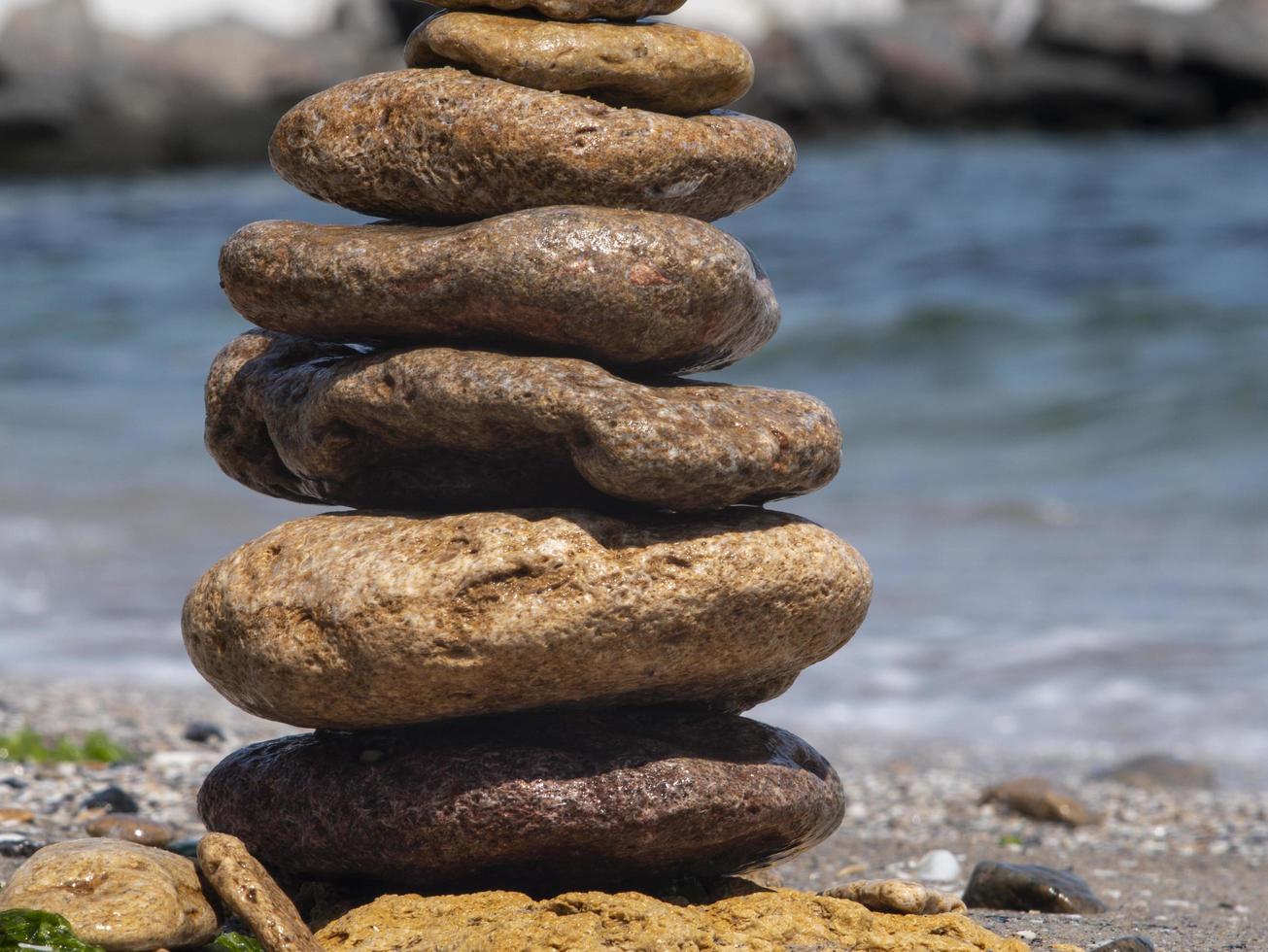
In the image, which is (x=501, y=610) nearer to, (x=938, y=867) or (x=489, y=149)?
(x=489, y=149)

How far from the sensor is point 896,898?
4.66 metres

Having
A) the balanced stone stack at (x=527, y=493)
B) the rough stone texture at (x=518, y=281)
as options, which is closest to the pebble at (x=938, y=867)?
the balanced stone stack at (x=527, y=493)

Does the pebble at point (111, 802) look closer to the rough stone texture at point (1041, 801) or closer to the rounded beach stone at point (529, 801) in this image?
the rounded beach stone at point (529, 801)

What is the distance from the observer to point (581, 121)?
4629 millimetres

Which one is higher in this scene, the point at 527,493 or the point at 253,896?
the point at 527,493

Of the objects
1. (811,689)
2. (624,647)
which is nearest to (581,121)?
(624,647)

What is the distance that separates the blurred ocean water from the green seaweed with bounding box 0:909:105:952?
567 cm

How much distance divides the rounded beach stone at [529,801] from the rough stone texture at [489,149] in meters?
1.56

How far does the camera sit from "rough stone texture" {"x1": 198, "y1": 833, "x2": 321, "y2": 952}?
167 inches

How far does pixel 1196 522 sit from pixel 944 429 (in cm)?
403

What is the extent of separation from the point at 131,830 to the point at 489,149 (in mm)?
2837

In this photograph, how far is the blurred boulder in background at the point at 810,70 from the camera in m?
44.5

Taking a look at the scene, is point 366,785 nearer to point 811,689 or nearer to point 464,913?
point 464,913

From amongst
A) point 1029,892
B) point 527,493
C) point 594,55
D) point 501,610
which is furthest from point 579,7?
point 1029,892
